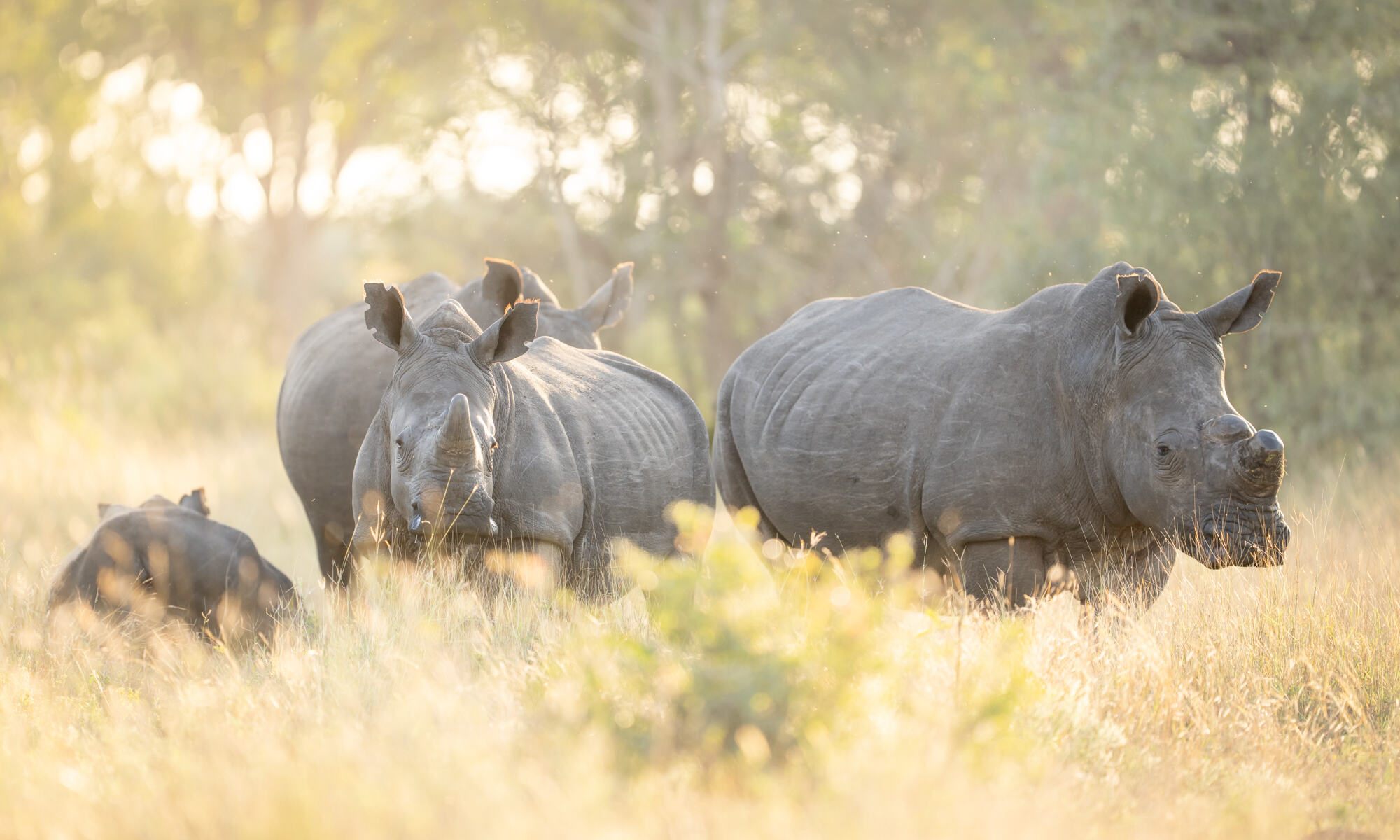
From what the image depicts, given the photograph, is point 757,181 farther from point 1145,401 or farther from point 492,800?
point 492,800

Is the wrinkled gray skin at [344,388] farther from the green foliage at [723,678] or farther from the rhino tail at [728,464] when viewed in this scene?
the green foliage at [723,678]

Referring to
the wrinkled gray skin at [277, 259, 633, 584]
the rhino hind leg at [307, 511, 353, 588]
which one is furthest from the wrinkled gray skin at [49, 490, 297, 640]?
the rhino hind leg at [307, 511, 353, 588]

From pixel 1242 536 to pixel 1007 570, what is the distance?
940 millimetres

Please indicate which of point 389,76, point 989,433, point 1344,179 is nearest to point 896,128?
point 389,76

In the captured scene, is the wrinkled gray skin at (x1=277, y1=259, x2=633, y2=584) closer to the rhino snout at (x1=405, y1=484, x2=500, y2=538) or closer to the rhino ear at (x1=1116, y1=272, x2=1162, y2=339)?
the rhino snout at (x1=405, y1=484, x2=500, y2=538)

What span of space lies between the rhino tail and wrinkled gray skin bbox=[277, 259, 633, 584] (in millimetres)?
874

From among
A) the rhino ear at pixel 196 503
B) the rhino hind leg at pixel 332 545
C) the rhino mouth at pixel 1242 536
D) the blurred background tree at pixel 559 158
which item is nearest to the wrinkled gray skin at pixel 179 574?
the rhino ear at pixel 196 503

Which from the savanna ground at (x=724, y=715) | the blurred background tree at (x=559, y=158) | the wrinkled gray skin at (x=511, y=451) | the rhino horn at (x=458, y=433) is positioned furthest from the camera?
the blurred background tree at (x=559, y=158)

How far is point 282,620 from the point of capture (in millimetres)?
6035

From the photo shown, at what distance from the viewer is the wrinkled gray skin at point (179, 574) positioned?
5906 mm

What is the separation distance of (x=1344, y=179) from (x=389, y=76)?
15.1m

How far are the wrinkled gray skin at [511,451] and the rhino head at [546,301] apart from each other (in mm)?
446

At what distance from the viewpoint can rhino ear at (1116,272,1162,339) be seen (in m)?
5.33

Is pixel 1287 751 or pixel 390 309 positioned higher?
pixel 390 309
